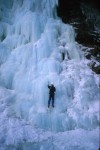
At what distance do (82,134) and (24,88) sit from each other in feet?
14.9

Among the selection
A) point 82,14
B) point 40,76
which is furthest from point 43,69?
point 82,14

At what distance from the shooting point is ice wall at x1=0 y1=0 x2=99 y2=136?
11.9m

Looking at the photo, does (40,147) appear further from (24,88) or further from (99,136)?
(24,88)

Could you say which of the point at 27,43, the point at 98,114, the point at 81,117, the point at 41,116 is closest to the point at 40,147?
the point at 41,116

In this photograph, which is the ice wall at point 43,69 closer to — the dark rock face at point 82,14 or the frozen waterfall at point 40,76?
the frozen waterfall at point 40,76

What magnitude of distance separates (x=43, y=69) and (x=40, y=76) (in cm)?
51

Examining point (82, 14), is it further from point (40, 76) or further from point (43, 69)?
point (40, 76)

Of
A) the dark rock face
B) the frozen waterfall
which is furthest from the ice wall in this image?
the dark rock face

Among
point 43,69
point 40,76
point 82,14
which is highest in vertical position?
point 82,14

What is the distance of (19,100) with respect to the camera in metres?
12.9

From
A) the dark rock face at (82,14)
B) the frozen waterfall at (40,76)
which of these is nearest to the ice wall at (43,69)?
the frozen waterfall at (40,76)

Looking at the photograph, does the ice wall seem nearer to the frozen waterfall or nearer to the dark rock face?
the frozen waterfall

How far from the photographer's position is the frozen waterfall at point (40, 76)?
11.6 metres

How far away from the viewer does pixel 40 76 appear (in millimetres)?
13430
